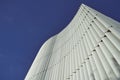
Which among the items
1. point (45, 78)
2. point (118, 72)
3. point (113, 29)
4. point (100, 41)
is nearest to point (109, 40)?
point (113, 29)

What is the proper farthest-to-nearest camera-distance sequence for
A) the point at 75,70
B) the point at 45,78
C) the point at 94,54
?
the point at 45,78 → the point at 75,70 → the point at 94,54

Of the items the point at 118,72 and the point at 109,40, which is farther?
the point at 109,40

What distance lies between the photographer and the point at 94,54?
8188 millimetres

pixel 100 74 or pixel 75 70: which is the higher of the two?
pixel 75 70

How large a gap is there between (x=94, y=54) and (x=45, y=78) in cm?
494

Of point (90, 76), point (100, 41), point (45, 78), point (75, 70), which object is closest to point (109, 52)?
point (90, 76)

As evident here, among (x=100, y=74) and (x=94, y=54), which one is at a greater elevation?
(x=94, y=54)

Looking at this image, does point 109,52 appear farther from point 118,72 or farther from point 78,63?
point 78,63

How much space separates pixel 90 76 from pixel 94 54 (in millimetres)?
1267

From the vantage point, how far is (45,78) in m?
12.4

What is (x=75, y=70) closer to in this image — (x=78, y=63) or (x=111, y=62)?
(x=78, y=63)

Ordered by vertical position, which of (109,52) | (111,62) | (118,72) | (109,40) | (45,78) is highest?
(45,78)

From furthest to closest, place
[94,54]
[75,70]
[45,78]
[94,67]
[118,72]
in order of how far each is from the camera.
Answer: [45,78] → [75,70] → [94,54] → [94,67] → [118,72]

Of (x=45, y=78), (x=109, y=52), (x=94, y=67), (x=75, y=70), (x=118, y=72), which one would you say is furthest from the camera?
(x=45, y=78)
